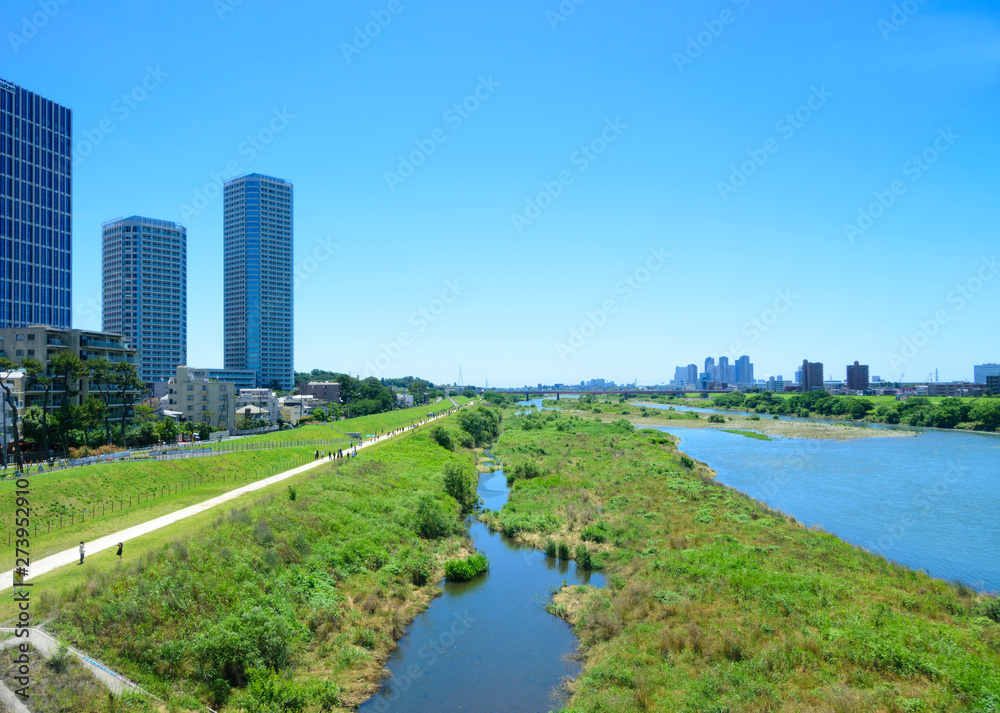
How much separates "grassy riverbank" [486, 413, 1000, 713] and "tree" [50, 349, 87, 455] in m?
42.7

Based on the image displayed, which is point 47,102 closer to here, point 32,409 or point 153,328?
point 153,328

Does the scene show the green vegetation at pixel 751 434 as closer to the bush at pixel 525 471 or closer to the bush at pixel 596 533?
the bush at pixel 525 471

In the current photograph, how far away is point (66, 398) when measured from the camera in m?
51.3

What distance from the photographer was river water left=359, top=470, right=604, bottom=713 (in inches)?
753

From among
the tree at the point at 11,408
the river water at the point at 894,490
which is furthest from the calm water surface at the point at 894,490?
the tree at the point at 11,408

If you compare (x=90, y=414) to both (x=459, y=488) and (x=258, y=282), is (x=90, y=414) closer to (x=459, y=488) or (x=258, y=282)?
(x=459, y=488)

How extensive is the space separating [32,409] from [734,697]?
58.1 metres

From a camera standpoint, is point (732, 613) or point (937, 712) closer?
point (937, 712)

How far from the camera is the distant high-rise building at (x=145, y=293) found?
14025cm

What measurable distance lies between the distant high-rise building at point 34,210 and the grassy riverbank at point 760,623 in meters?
99.3

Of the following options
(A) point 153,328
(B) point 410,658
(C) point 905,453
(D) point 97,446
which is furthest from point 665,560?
(A) point 153,328

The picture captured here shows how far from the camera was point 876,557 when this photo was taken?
27.1 m

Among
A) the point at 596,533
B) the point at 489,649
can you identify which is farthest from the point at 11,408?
the point at 596,533

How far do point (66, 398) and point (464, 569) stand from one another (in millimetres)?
44065
